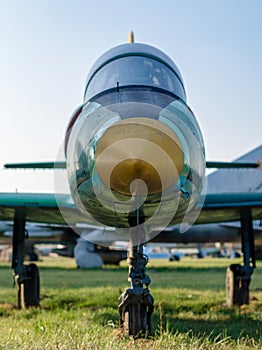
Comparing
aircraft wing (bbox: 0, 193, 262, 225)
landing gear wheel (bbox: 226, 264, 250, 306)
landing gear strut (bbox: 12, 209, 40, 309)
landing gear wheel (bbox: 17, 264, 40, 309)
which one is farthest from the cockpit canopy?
landing gear wheel (bbox: 226, 264, 250, 306)

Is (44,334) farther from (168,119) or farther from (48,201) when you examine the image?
(48,201)

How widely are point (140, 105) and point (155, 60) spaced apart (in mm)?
1436

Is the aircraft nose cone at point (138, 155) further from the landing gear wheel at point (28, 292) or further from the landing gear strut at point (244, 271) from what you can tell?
the landing gear wheel at point (28, 292)

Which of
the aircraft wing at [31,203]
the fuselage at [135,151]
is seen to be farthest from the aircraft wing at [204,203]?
the fuselage at [135,151]

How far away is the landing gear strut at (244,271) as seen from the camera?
7.55m

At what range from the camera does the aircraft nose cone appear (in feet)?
10.9

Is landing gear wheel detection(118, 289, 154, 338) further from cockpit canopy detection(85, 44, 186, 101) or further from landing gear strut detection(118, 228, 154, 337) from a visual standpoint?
cockpit canopy detection(85, 44, 186, 101)

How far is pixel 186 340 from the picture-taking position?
3742 millimetres

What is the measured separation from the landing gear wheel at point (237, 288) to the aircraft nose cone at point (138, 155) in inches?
187

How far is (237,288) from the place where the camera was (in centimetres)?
765

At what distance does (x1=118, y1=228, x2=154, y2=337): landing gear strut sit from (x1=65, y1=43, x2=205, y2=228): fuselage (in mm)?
443

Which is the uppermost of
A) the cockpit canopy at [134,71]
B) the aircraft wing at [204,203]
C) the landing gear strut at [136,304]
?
the cockpit canopy at [134,71]

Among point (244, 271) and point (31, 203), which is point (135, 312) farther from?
point (244, 271)

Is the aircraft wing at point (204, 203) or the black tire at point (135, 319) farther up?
the aircraft wing at point (204, 203)
